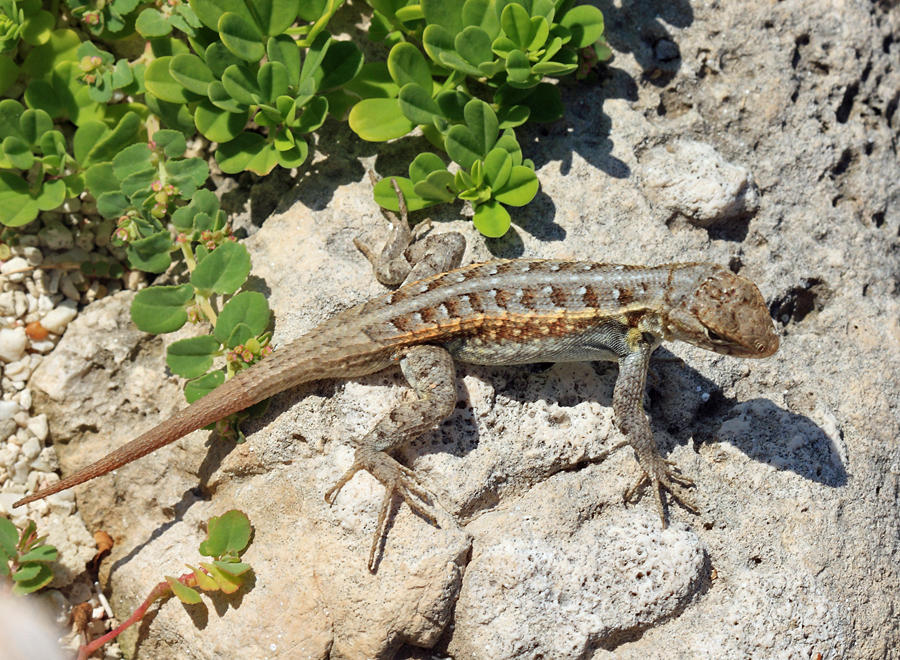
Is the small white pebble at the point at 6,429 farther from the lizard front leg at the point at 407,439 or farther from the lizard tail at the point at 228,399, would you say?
the lizard front leg at the point at 407,439

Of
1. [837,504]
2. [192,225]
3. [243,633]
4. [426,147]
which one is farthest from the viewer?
[426,147]

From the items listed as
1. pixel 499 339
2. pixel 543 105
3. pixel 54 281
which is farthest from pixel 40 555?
pixel 543 105

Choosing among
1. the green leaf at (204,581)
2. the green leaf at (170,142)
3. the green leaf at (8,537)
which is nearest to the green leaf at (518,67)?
the green leaf at (170,142)

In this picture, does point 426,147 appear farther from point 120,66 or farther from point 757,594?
point 757,594

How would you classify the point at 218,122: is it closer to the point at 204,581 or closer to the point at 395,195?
the point at 395,195

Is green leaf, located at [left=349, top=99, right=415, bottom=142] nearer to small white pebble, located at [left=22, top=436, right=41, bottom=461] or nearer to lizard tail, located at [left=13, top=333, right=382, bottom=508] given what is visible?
lizard tail, located at [left=13, top=333, right=382, bottom=508]

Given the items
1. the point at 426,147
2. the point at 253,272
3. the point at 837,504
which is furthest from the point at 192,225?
the point at 837,504
